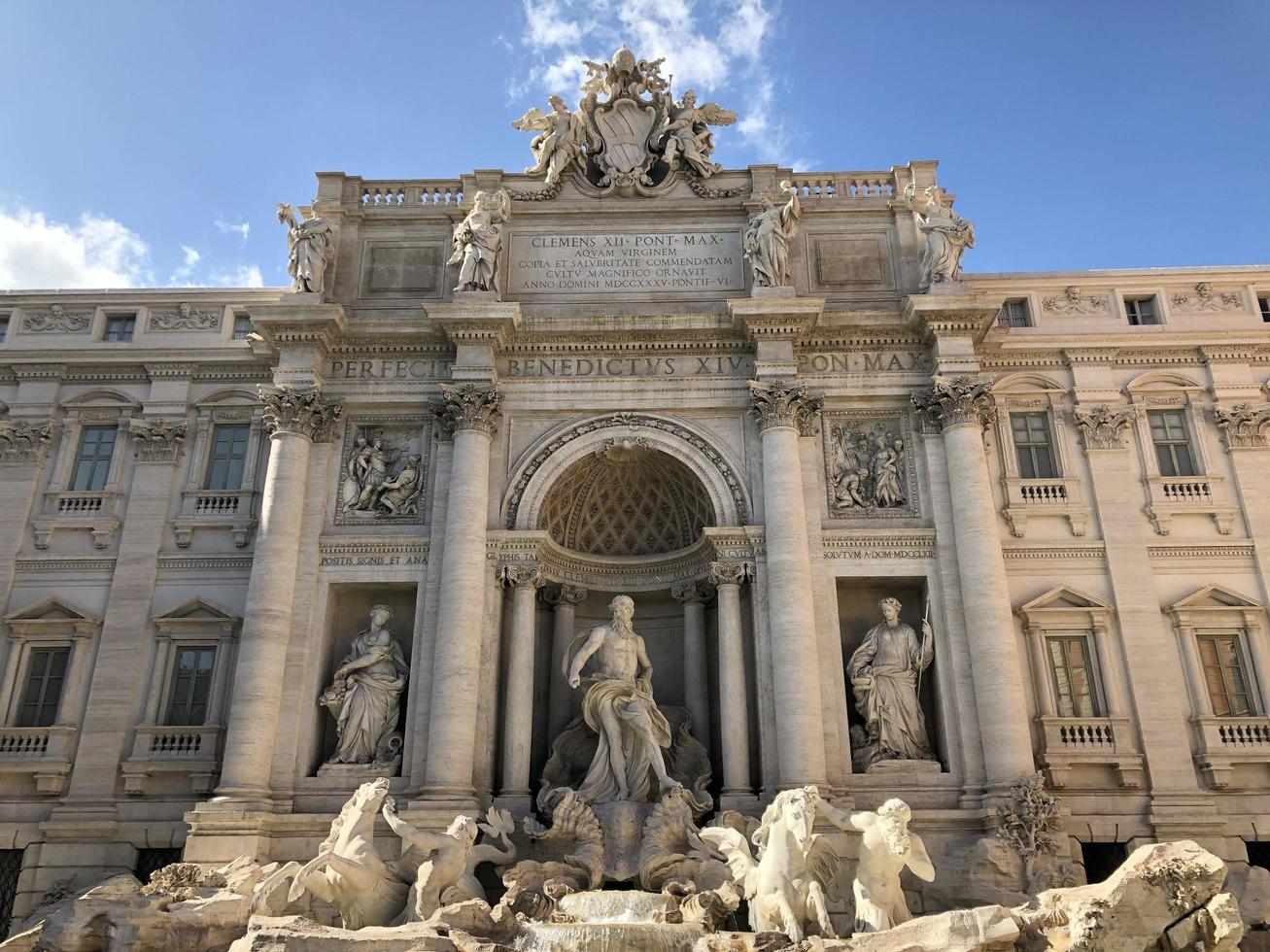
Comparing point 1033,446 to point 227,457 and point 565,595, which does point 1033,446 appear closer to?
point 565,595

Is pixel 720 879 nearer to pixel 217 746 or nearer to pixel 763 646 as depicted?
pixel 763 646

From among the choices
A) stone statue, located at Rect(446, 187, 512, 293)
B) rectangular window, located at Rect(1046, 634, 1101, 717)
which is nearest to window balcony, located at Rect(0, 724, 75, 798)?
stone statue, located at Rect(446, 187, 512, 293)

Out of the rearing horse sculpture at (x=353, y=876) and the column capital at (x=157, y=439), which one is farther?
the column capital at (x=157, y=439)

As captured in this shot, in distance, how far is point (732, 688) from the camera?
19359 millimetres

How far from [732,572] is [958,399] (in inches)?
222

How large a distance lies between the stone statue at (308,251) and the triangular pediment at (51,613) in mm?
7984

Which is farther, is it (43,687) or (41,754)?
(43,687)

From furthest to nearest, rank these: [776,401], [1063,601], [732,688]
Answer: [1063,601], [776,401], [732,688]

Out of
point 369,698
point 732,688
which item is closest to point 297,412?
point 369,698

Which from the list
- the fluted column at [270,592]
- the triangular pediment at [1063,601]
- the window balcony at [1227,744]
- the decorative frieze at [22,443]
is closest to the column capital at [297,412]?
the fluted column at [270,592]

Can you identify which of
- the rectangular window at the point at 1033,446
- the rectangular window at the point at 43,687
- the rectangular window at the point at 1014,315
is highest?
the rectangular window at the point at 1014,315

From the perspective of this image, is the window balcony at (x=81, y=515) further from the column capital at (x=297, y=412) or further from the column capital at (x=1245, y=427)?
the column capital at (x=1245, y=427)

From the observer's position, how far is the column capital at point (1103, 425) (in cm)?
2231

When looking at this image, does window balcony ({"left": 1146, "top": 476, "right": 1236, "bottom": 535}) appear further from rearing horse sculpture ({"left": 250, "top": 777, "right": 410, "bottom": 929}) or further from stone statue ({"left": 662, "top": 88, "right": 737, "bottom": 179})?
rearing horse sculpture ({"left": 250, "top": 777, "right": 410, "bottom": 929})
